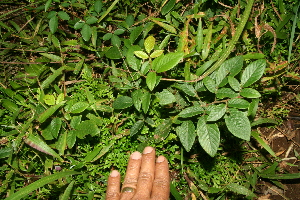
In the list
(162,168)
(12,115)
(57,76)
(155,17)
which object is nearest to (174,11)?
(155,17)

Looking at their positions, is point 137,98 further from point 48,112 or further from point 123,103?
point 48,112

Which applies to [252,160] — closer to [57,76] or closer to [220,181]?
[220,181]

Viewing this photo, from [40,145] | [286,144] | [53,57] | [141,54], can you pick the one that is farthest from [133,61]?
[286,144]

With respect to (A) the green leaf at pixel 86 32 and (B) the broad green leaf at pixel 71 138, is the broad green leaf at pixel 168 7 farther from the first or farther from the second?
(B) the broad green leaf at pixel 71 138

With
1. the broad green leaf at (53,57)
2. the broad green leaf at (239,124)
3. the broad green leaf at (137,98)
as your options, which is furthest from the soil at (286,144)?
the broad green leaf at (53,57)

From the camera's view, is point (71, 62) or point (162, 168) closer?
point (162, 168)

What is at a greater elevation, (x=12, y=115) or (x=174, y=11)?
(x=174, y=11)
